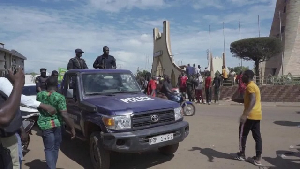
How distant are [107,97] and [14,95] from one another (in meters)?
3.07

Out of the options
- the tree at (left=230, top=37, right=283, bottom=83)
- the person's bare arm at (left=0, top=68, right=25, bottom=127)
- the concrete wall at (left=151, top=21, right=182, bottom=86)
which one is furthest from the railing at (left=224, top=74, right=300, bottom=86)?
the person's bare arm at (left=0, top=68, right=25, bottom=127)

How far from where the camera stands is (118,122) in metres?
4.22

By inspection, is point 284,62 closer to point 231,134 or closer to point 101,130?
point 231,134

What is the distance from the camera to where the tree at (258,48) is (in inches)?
1258

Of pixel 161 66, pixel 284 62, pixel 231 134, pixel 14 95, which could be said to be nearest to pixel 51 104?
pixel 14 95

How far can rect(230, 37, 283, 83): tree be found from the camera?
32.0 m

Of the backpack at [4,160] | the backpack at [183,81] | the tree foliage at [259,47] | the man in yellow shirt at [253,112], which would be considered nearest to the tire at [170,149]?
the man in yellow shirt at [253,112]

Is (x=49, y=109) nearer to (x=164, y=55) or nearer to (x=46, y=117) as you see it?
(x=46, y=117)

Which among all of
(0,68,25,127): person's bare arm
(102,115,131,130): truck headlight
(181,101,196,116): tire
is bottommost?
(181,101,196,116): tire

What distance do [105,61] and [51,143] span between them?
12.8 feet

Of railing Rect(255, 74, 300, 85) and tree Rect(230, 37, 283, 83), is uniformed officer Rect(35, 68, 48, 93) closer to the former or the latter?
railing Rect(255, 74, 300, 85)

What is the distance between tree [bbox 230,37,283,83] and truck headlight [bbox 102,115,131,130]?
31.1m

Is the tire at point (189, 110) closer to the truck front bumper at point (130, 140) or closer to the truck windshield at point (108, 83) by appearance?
the truck windshield at point (108, 83)

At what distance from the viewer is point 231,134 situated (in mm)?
7137
